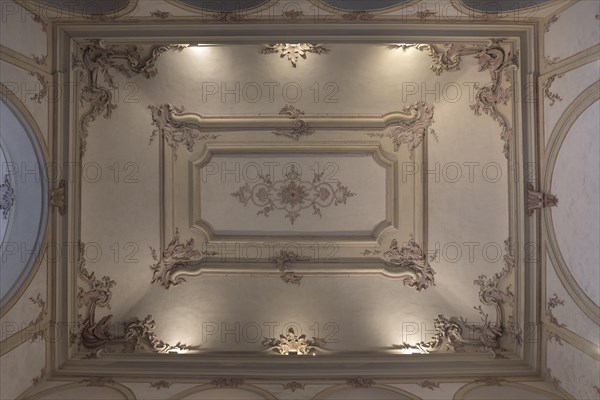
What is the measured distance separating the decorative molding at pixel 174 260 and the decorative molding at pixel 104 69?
84.0 inches

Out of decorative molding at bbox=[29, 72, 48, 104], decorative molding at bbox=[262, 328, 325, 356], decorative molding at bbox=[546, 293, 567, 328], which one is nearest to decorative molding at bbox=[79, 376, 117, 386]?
decorative molding at bbox=[262, 328, 325, 356]

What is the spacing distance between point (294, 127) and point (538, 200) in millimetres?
4021

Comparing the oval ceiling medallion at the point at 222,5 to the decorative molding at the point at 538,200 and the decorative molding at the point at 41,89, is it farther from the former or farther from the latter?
the decorative molding at the point at 538,200

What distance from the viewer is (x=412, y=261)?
25.4ft

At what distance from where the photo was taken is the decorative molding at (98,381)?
6.28 metres

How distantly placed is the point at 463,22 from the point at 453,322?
186 inches

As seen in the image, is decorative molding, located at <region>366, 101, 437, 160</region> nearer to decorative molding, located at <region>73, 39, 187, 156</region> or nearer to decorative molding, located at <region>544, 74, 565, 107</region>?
decorative molding, located at <region>544, 74, 565, 107</region>

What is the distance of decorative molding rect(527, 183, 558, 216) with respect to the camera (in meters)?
6.45

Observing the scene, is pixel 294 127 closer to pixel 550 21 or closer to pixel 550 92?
pixel 550 92

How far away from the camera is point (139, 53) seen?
7.25 meters

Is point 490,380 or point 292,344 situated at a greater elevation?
point 292,344

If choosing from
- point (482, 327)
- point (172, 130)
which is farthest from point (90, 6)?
point (482, 327)

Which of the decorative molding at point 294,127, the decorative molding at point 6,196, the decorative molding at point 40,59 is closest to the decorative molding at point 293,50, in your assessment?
the decorative molding at point 294,127

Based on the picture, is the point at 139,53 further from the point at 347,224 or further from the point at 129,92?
the point at 347,224
